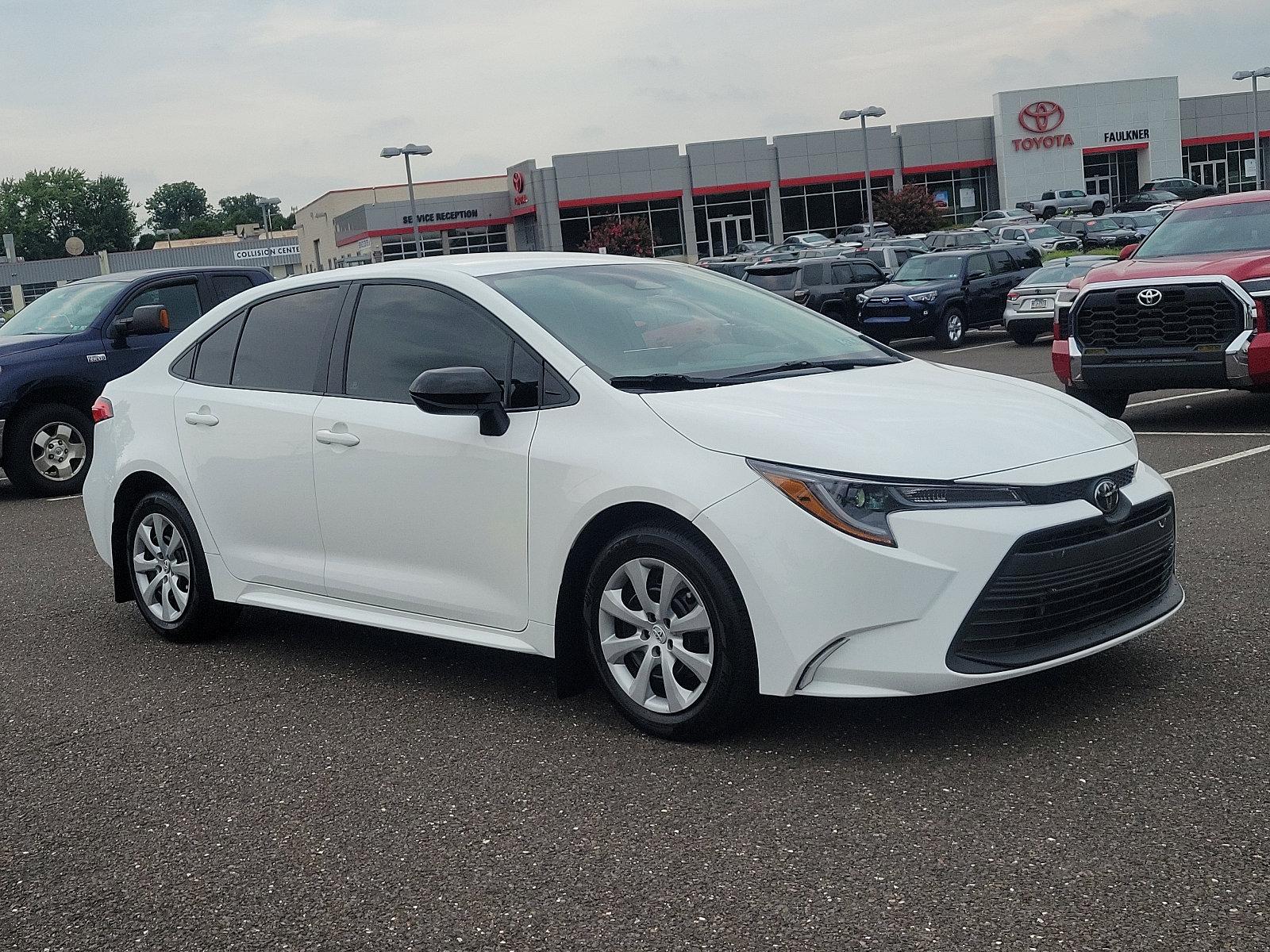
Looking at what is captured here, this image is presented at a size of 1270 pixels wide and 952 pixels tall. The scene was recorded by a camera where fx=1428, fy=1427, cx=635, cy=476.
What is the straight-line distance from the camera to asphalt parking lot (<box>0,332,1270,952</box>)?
3.35 metres

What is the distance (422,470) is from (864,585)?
1.79 m

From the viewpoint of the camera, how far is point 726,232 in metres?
72.4

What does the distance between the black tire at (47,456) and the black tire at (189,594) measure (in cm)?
587

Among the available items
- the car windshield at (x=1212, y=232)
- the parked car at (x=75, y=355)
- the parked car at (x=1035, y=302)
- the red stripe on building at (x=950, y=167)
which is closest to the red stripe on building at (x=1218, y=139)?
the red stripe on building at (x=950, y=167)

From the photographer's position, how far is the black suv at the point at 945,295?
907 inches

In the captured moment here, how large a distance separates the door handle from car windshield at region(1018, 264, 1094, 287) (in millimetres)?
18260

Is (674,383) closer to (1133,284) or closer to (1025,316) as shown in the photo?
(1133,284)

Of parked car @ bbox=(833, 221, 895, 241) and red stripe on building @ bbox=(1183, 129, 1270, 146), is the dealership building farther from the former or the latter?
parked car @ bbox=(833, 221, 895, 241)

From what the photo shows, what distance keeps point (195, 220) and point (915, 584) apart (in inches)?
7654

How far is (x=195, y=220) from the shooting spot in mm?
186500

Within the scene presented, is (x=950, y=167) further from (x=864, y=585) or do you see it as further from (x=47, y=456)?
(x=864, y=585)

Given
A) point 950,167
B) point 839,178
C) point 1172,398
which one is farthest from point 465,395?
point 950,167

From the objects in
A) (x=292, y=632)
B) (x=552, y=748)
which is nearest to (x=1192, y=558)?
(x=552, y=748)

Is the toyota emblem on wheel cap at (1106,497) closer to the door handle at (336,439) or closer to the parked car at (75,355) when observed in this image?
the door handle at (336,439)
